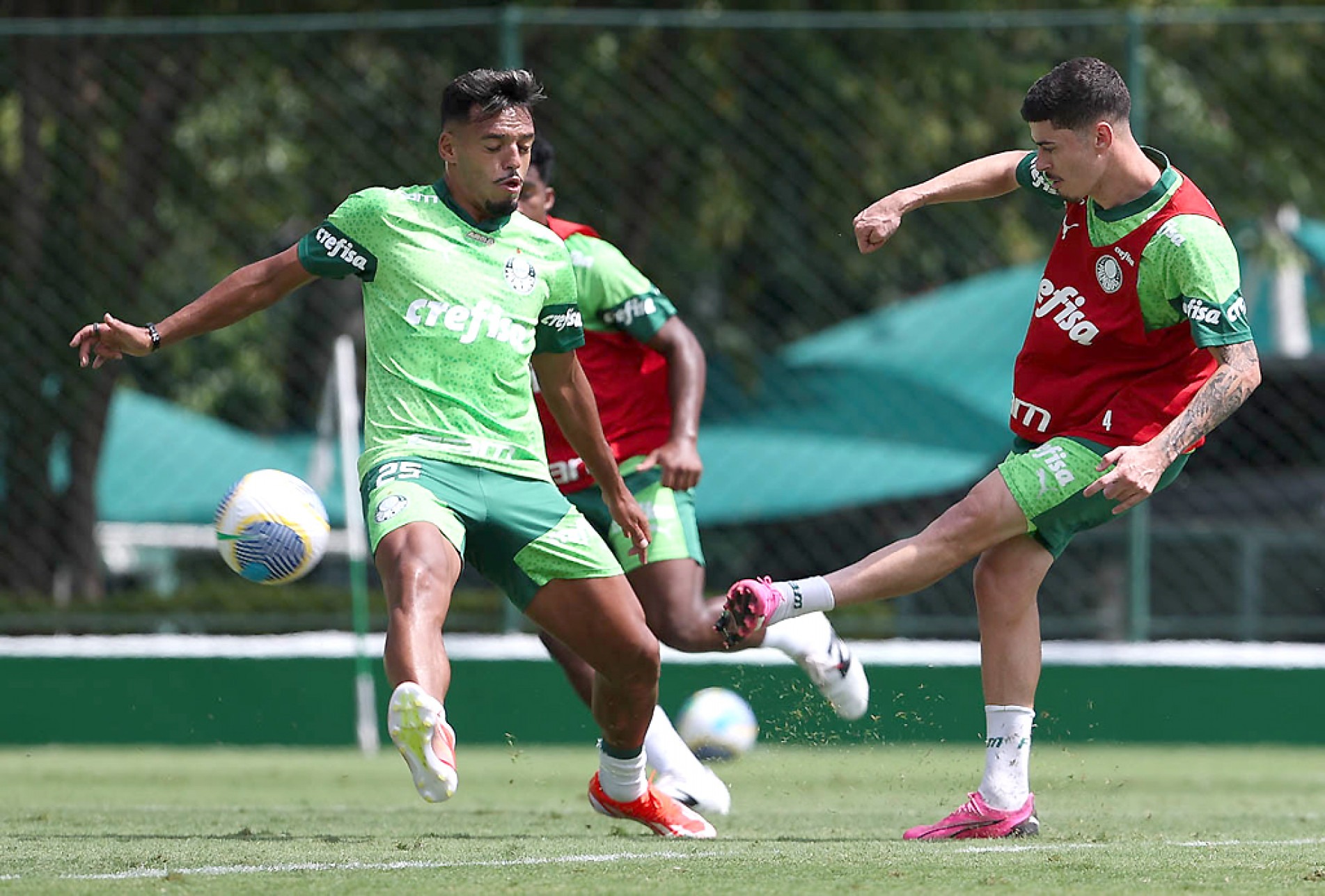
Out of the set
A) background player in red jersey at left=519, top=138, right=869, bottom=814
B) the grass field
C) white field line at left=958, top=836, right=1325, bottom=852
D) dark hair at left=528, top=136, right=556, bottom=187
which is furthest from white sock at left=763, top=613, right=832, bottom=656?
dark hair at left=528, top=136, right=556, bottom=187

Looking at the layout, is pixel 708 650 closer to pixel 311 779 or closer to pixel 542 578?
pixel 542 578

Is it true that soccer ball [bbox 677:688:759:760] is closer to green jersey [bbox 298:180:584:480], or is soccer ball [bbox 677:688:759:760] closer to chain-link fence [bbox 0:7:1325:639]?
chain-link fence [bbox 0:7:1325:639]

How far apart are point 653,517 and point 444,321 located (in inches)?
64.5

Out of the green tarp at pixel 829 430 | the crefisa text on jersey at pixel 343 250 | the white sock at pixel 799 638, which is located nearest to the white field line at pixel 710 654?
the green tarp at pixel 829 430

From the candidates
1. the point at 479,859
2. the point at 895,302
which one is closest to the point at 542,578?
the point at 479,859

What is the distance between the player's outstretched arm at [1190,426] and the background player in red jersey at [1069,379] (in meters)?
0.01

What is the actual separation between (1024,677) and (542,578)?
5.13 feet

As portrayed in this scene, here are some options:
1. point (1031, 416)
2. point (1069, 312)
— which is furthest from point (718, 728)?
point (1069, 312)

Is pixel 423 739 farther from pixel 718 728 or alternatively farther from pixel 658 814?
pixel 718 728

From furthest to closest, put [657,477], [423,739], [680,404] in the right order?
1. [657,477]
2. [680,404]
3. [423,739]

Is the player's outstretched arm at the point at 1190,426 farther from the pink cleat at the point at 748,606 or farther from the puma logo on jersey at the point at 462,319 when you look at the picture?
the puma logo on jersey at the point at 462,319

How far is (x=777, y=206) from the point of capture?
1101 centimetres

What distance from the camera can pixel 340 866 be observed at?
4.79 meters

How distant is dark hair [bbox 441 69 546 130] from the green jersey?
0.97 ft
